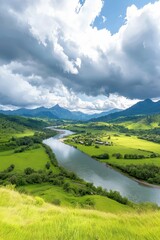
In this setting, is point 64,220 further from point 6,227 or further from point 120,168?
point 120,168

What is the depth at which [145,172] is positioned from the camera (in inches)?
3524

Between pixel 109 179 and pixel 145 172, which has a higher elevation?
pixel 145 172

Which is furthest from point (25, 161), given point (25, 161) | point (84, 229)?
point (84, 229)

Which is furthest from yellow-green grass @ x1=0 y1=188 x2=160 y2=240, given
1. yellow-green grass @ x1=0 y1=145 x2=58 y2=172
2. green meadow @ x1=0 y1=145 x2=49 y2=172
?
green meadow @ x1=0 y1=145 x2=49 y2=172

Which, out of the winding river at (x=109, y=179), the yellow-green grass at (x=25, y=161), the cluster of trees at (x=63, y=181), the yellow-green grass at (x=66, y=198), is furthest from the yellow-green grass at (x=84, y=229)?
the yellow-green grass at (x=25, y=161)

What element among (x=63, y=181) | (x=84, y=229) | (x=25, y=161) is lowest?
(x=25, y=161)

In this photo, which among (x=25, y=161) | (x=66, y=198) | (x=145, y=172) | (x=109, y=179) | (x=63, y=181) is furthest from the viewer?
(x=25, y=161)

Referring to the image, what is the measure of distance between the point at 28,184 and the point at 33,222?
76.8m

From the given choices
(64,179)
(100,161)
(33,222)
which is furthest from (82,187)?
(33,222)

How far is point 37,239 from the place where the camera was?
16.7ft

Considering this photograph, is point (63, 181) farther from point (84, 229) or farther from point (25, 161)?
point (84, 229)

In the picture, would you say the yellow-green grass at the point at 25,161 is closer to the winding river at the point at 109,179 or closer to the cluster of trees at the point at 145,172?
the winding river at the point at 109,179

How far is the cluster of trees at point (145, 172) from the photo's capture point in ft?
276

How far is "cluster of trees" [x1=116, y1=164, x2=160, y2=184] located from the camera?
8424cm
